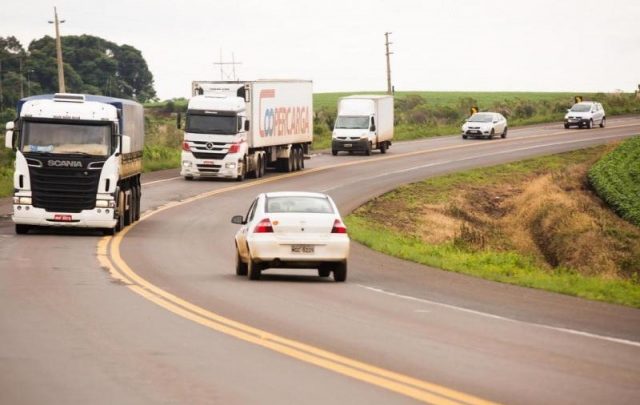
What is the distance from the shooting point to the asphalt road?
38.1ft

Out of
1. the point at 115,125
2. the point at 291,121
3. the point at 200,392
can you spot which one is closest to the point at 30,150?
the point at 115,125

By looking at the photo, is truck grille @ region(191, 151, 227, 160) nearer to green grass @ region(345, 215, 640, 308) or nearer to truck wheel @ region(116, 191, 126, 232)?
green grass @ region(345, 215, 640, 308)

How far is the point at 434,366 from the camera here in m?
13.1

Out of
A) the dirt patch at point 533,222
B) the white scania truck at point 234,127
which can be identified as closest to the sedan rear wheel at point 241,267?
the dirt patch at point 533,222

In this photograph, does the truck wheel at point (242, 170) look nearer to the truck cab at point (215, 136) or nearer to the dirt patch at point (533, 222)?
the truck cab at point (215, 136)

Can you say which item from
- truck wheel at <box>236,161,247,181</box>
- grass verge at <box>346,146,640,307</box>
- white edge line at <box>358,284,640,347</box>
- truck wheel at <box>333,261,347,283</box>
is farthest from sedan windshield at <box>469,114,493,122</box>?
white edge line at <box>358,284,640,347</box>

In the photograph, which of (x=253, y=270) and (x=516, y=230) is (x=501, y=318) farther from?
(x=516, y=230)

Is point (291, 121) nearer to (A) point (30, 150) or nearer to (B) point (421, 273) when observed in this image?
(A) point (30, 150)

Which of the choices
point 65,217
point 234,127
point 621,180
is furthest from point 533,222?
point 65,217

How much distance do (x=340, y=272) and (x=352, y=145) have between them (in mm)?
49227

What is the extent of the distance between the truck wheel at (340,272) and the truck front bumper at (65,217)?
1082 cm

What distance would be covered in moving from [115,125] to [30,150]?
2.03 meters

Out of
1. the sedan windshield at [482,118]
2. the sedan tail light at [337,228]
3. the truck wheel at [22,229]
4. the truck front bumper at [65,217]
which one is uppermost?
the sedan tail light at [337,228]

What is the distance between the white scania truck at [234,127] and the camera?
176 ft
